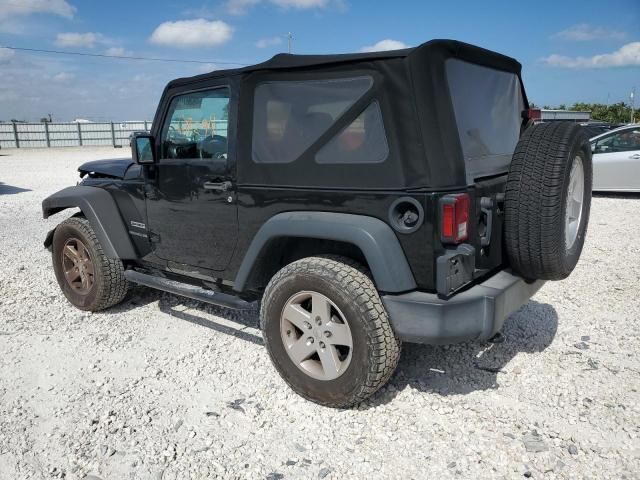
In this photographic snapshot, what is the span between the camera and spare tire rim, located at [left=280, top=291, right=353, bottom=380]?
2891 millimetres

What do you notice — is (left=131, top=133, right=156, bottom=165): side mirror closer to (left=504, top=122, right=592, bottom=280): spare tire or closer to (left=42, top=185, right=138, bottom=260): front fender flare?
(left=42, top=185, right=138, bottom=260): front fender flare

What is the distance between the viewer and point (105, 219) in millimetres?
4293

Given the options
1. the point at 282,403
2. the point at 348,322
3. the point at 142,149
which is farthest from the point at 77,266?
the point at 348,322

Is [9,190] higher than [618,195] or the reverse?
the reverse

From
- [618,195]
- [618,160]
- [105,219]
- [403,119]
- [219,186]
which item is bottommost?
[618,195]

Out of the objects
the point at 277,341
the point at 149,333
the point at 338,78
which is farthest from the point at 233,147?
the point at 149,333

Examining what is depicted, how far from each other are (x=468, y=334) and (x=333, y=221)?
924 mm

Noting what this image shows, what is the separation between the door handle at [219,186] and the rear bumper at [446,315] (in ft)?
4.26

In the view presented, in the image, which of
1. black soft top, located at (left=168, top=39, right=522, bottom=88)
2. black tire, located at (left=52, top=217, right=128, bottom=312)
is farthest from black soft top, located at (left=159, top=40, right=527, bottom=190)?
black tire, located at (left=52, top=217, right=128, bottom=312)

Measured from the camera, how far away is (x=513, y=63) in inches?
147

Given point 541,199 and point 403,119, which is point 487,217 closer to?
point 541,199

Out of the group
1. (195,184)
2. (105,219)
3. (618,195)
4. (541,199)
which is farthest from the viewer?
(618,195)

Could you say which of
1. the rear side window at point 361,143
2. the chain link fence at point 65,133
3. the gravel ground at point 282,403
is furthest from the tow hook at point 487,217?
the chain link fence at point 65,133

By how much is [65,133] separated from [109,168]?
3340 cm
